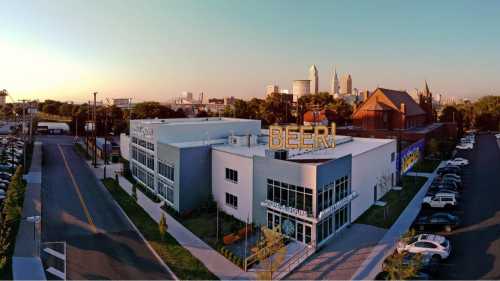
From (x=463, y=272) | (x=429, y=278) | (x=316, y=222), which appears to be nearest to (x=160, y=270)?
(x=316, y=222)

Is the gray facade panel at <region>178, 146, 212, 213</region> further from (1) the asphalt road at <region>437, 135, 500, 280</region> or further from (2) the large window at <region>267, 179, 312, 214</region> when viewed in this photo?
(1) the asphalt road at <region>437, 135, 500, 280</region>

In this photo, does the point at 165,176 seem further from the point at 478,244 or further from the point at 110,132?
the point at 110,132

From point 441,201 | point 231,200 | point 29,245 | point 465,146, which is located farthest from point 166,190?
point 465,146

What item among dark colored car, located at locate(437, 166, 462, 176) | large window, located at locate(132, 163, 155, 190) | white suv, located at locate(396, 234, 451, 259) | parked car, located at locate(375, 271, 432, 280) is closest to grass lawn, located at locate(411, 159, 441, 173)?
dark colored car, located at locate(437, 166, 462, 176)

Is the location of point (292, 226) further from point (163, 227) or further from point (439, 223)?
point (439, 223)

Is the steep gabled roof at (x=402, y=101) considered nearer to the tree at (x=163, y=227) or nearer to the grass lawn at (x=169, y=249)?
the grass lawn at (x=169, y=249)
